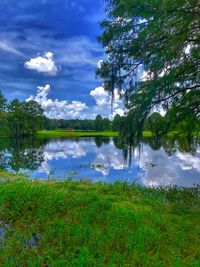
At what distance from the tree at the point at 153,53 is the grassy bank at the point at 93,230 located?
3.28m

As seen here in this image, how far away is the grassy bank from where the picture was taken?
6410 millimetres

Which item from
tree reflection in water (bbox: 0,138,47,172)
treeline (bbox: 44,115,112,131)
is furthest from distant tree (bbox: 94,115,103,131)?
tree reflection in water (bbox: 0,138,47,172)

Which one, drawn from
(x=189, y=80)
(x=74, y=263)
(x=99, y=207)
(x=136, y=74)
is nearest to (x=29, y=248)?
(x=74, y=263)

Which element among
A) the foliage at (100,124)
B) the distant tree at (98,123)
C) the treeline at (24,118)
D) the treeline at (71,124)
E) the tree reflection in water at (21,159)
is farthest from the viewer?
the treeline at (71,124)

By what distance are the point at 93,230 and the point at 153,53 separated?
650cm

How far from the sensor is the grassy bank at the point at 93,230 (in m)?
6.41

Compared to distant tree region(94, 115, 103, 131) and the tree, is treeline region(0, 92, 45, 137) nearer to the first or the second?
distant tree region(94, 115, 103, 131)

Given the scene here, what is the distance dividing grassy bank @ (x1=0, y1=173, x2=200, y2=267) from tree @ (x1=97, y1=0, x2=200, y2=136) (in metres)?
3.28

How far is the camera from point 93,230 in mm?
7773

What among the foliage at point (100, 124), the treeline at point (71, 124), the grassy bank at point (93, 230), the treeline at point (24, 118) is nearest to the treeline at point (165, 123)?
the grassy bank at point (93, 230)

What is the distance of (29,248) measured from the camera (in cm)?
689

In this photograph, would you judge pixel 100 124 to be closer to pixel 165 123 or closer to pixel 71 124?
pixel 71 124

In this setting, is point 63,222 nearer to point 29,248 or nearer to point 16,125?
point 29,248

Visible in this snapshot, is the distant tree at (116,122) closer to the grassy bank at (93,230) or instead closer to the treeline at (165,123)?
the treeline at (165,123)
